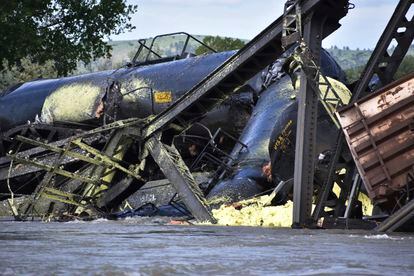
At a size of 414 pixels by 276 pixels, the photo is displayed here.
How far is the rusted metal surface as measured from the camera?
12461 millimetres

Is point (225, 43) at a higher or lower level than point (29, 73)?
higher

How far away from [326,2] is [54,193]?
7.15m

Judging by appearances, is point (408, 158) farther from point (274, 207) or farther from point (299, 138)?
point (274, 207)

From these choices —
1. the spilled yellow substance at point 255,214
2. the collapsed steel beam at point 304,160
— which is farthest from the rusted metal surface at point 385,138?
the spilled yellow substance at point 255,214

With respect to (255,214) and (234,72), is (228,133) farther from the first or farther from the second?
(255,214)

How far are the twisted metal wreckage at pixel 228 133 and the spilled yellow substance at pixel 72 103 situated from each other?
4 centimetres

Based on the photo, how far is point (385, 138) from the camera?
12703 mm

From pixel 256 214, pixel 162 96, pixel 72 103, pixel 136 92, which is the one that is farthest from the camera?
pixel 72 103

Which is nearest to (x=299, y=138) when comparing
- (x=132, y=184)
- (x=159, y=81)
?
(x=132, y=184)

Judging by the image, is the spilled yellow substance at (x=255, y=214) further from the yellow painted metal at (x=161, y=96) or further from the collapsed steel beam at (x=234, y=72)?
the yellow painted metal at (x=161, y=96)

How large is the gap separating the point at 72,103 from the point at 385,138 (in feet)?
44.8

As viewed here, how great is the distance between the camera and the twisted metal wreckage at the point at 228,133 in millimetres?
12883

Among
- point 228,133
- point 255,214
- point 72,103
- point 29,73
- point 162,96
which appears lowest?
point 255,214

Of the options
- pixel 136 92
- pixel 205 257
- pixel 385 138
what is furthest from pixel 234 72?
pixel 205 257
